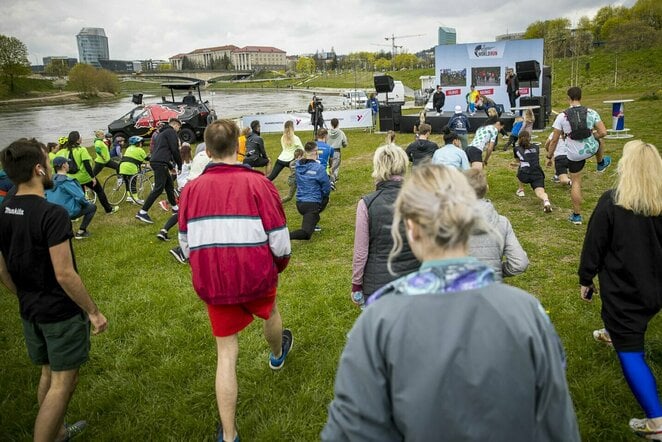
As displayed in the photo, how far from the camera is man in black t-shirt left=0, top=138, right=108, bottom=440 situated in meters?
2.55

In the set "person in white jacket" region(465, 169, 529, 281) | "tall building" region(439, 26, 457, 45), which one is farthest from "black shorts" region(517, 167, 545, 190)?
"tall building" region(439, 26, 457, 45)

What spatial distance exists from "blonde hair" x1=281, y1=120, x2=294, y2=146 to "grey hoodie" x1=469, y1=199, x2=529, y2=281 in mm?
6920

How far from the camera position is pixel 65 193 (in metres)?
6.08

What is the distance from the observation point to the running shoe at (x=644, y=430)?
2.74 m

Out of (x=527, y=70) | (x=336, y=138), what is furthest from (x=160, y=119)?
(x=527, y=70)

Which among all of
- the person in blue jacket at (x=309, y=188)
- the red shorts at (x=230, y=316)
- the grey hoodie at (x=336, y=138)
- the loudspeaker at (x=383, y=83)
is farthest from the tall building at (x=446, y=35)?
the red shorts at (x=230, y=316)

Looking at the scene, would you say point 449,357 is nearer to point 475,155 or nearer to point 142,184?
point 475,155

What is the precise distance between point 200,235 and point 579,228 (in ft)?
19.9

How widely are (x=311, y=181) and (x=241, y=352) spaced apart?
3.39m

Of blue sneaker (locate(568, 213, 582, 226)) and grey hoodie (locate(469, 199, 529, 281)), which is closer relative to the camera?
grey hoodie (locate(469, 199, 529, 281))

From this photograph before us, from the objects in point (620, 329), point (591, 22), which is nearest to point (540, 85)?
point (620, 329)

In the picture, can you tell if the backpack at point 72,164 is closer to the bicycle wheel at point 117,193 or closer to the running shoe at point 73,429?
the bicycle wheel at point 117,193

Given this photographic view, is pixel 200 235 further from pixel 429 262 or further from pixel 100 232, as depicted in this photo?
pixel 100 232

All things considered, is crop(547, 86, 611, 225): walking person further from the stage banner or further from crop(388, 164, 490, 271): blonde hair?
the stage banner
